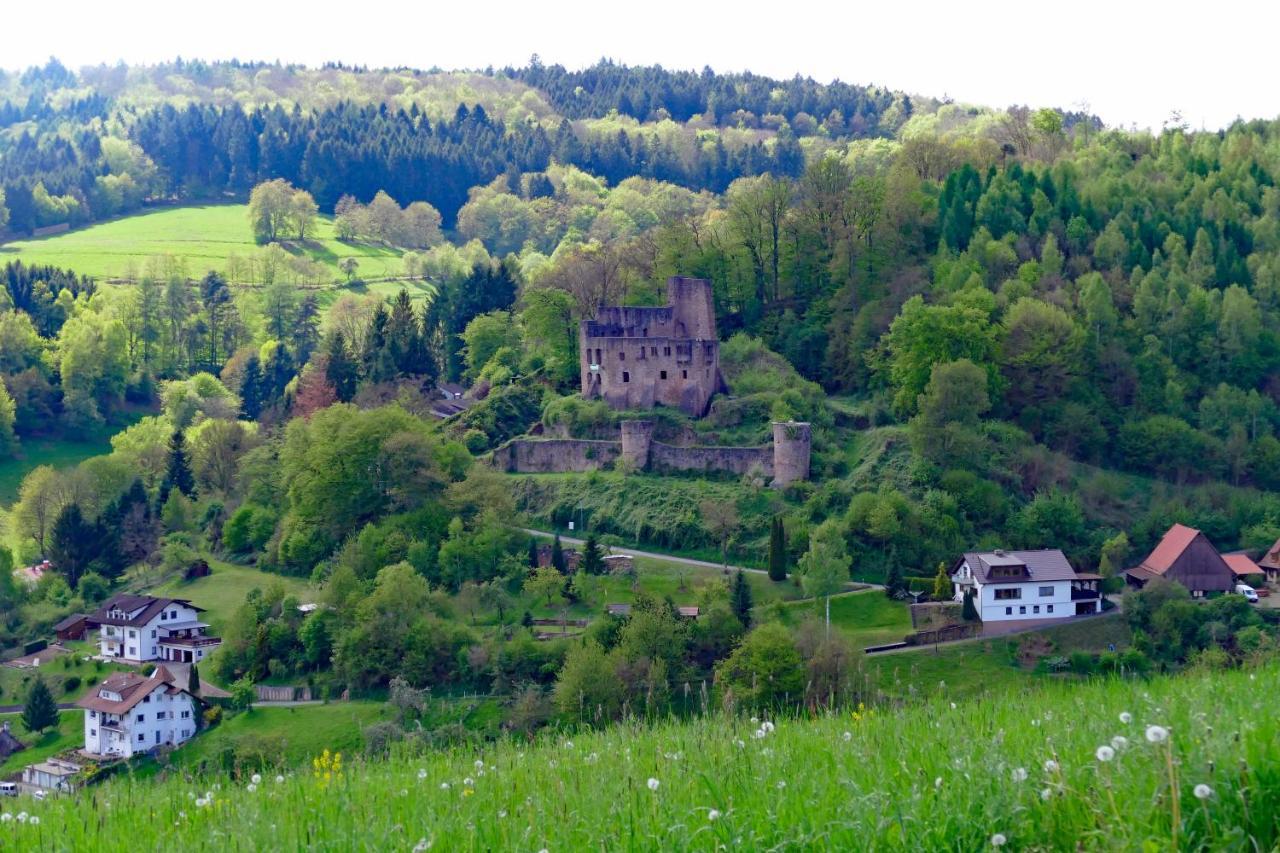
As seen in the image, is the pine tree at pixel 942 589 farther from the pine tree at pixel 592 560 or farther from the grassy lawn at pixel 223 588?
the grassy lawn at pixel 223 588

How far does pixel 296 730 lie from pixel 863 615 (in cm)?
1577

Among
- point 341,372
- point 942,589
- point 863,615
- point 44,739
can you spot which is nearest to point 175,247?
point 341,372

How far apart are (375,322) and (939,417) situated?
3093 centimetres

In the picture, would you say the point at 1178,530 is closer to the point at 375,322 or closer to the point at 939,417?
the point at 939,417

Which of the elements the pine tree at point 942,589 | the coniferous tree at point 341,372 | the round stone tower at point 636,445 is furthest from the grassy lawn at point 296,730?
the coniferous tree at point 341,372

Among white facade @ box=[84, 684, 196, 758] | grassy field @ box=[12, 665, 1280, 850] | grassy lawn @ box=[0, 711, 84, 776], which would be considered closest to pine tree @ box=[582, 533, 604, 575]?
white facade @ box=[84, 684, 196, 758]

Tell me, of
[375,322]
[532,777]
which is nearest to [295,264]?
[375,322]

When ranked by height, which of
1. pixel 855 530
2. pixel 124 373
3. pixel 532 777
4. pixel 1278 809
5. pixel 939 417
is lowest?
pixel 124 373

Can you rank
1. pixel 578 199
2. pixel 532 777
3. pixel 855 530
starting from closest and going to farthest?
pixel 532 777 < pixel 855 530 < pixel 578 199

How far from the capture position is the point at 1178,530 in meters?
44.4

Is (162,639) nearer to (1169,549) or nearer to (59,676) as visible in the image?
(59,676)

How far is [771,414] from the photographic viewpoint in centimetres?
4947

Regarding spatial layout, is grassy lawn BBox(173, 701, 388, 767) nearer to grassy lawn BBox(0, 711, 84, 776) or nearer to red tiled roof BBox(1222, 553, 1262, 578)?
grassy lawn BBox(0, 711, 84, 776)

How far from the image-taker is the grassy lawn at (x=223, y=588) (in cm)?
4819
